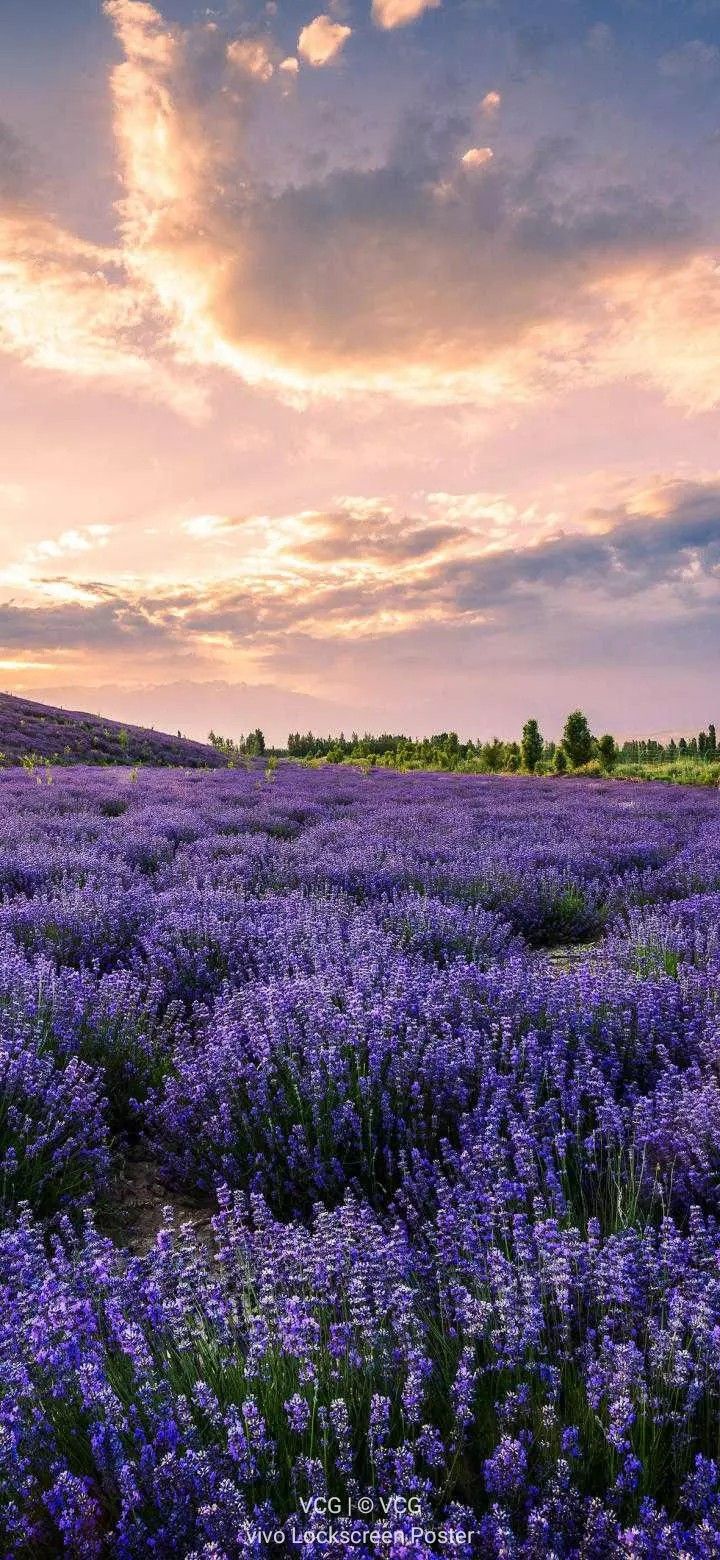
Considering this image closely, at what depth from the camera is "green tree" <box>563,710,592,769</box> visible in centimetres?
3769

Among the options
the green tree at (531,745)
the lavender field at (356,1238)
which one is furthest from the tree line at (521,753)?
the lavender field at (356,1238)

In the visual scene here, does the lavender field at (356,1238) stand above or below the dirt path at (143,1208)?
above

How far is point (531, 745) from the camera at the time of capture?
38.9 m

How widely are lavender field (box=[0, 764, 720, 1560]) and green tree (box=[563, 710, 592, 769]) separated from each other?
32.8 metres

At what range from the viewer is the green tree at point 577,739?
37.7 metres

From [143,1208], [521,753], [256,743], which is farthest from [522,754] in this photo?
[143,1208]

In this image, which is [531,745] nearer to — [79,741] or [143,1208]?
[79,741]

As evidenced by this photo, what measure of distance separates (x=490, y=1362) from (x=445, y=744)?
50.8 m

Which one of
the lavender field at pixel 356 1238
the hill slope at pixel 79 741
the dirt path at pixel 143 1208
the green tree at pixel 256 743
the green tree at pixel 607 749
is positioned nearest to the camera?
the lavender field at pixel 356 1238

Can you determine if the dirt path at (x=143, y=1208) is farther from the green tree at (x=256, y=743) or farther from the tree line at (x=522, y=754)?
the green tree at (x=256, y=743)

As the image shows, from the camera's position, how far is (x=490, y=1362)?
1.55 m

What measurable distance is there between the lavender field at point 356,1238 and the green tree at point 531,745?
3342 cm

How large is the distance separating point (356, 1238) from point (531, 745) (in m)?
37.8

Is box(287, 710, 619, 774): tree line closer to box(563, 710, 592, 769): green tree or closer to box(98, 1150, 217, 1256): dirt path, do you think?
box(563, 710, 592, 769): green tree
